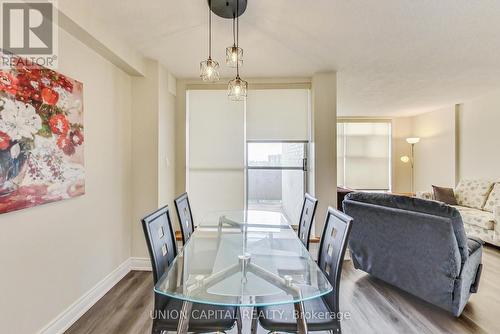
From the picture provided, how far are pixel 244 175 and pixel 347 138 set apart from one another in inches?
162

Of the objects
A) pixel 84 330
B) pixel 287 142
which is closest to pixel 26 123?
pixel 84 330

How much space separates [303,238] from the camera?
231 centimetres

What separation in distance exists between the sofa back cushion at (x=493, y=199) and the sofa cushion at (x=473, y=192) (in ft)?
0.23

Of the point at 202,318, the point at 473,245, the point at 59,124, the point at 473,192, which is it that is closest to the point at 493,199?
the point at 473,192

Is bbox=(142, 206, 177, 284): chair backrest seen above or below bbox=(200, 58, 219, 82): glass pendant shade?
below

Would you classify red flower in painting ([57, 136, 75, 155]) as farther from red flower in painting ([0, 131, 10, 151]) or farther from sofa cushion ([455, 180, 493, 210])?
sofa cushion ([455, 180, 493, 210])

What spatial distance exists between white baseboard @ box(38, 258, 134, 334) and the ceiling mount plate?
260 centimetres

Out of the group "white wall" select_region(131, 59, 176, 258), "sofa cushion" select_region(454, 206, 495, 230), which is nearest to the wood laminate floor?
"white wall" select_region(131, 59, 176, 258)

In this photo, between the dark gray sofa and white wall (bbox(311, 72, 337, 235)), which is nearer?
the dark gray sofa

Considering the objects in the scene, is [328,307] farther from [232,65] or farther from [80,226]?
[80,226]

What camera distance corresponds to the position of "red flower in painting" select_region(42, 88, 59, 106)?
5.68 ft

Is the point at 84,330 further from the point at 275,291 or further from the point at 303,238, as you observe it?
the point at 303,238

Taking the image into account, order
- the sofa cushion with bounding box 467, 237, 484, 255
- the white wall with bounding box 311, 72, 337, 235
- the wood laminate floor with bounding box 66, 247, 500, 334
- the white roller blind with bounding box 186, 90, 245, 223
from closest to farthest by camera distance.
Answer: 1. the wood laminate floor with bounding box 66, 247, 500, 334
2. the sofa cushion with bounding box 467, 237, 484, 255
3. the white wall with bounding box 311, 72, 337, 235
4. the white roller blind with bounding box 186, 90, 245, 223

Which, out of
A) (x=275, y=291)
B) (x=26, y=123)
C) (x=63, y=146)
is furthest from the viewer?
(x=63, y=146)
